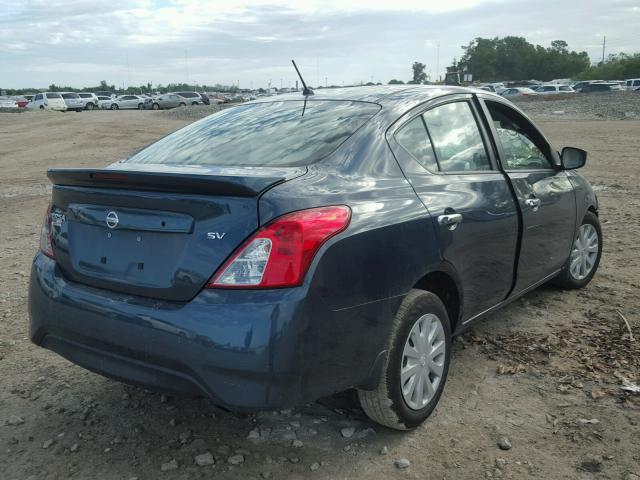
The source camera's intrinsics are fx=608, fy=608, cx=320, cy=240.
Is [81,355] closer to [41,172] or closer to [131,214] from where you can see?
[131,214]

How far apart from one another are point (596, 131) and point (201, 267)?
21.7 m

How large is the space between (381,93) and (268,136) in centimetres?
74

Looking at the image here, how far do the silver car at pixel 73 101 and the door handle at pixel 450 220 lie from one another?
5514 cm

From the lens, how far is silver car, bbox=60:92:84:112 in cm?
5262

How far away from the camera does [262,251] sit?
7.86 feet

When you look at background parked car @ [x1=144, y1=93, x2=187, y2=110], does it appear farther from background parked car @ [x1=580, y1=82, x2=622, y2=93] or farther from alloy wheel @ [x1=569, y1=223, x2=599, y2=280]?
alloy wheel @ [x1=569, y1=223, x2=599, y2=280]

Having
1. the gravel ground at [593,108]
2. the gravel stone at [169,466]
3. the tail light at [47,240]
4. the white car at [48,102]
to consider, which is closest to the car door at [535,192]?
the gravel stone at [169,466]

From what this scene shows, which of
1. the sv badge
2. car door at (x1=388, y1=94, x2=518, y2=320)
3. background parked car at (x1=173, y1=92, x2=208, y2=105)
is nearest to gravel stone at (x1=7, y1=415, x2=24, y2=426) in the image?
the sv badge

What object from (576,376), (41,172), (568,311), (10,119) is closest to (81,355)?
(576,376)

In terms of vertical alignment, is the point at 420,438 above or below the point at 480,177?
below

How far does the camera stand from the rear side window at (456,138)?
3.45 m

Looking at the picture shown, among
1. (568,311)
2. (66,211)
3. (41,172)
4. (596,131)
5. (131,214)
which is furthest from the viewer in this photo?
(596,131)

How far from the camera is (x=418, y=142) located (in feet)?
10.9

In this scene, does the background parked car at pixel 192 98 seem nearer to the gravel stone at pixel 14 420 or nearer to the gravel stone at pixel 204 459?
the gravel stone at pixel 14 420
